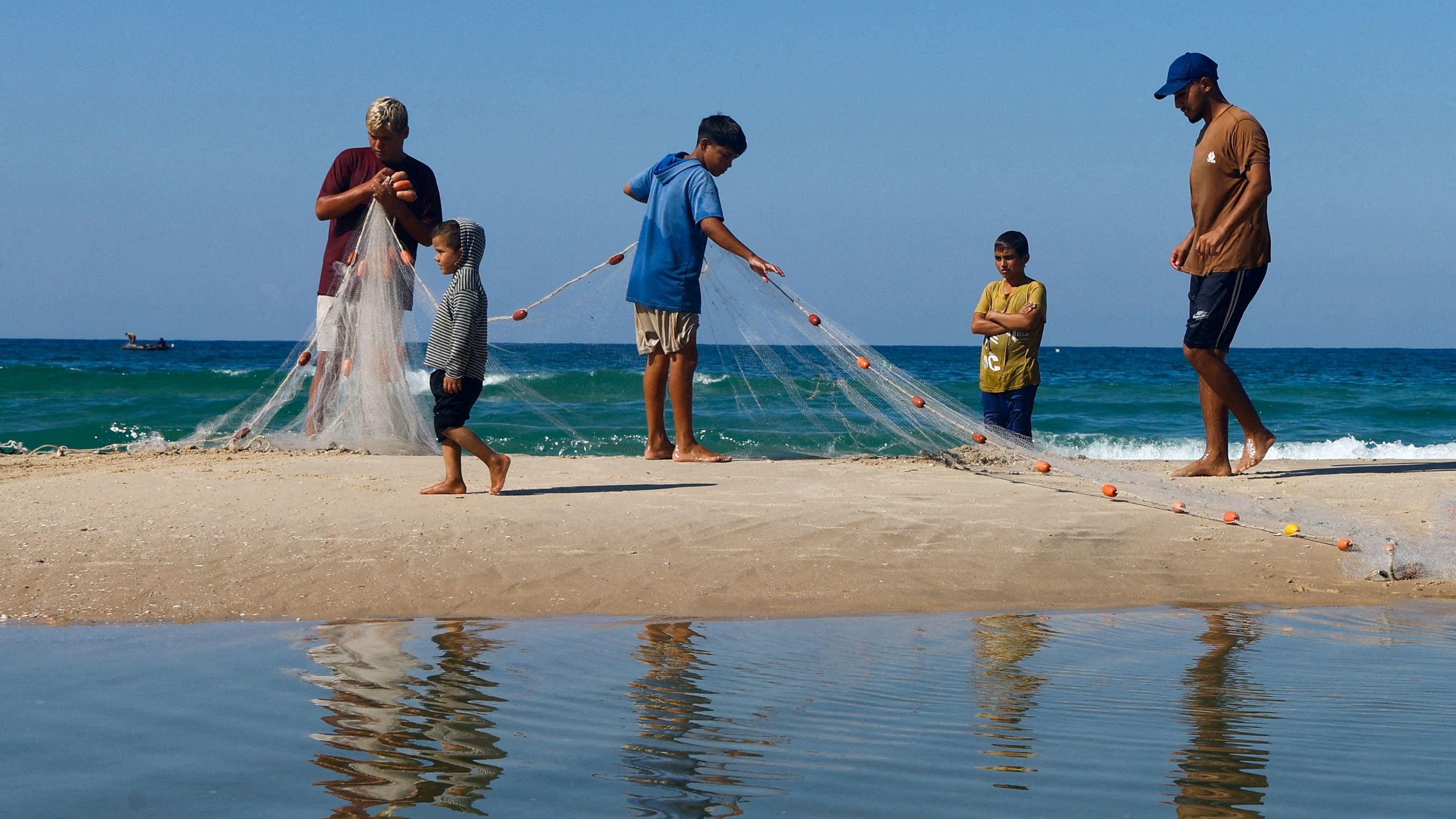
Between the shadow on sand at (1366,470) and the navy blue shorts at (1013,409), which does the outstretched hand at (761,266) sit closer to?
the navy blue shorts at (1013,409)

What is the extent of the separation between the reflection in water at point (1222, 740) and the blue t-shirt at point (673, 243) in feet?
11.9

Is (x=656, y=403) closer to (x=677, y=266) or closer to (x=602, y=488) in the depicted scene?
(x=677, y=266)

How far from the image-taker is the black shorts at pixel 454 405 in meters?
5.45

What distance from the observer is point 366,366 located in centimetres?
688

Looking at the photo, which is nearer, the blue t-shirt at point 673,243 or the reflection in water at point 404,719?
the reflection in water at point 404,719

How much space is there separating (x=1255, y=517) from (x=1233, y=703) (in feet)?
8.07

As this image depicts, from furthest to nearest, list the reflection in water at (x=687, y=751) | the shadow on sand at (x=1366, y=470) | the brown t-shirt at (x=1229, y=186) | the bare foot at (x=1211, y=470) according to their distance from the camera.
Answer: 1. the shadow on sand at (x=1366, y=470)
2. the bare foot at (x=1211, y=470)
3. the brown t-shirt at (x=1229, y=186)
4. the reflection in water at (x=687, y=751)

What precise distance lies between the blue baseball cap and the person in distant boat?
13.0 ft

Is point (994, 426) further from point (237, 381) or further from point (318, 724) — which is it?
point (237, 381)

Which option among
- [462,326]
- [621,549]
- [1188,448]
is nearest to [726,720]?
[621,549]

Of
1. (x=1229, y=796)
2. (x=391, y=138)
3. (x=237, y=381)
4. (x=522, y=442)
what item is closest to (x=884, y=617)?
(x=1229, y=796)

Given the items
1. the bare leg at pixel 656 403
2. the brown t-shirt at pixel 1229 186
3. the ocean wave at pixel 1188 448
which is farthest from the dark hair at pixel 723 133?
the ocean wave at pixel 1188 448

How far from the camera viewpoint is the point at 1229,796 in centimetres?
237

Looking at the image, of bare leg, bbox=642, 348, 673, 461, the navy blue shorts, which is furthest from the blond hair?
the navy blue shorts
